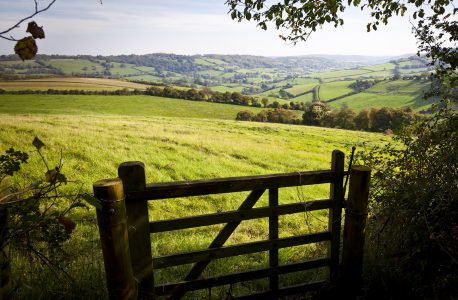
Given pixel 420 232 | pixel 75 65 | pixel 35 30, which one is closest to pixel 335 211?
pixel 420 232

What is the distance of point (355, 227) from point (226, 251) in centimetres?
164

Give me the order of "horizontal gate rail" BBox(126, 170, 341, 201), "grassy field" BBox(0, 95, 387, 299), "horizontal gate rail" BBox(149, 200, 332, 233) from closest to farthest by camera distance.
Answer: "horizontal gate rail" BBox(126, 170, 341, 201), "horizontal gate rail" BBox(149, 200, 332, 233), "grassy field" BBox(0, 95, 387, 299)

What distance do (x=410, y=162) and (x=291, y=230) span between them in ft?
13.3

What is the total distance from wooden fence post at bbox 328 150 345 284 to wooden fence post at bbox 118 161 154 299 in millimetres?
2320

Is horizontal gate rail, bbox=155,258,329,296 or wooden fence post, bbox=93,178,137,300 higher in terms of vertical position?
wooden fence post, bbox=93,178,137,300

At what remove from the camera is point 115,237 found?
2979 mm

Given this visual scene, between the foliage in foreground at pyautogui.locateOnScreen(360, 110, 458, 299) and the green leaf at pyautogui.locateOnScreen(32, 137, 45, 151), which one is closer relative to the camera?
the green leaf at pyautogui.locateOnScreen(32, 137, 45, 151)

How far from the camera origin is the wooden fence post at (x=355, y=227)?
3.84 metres

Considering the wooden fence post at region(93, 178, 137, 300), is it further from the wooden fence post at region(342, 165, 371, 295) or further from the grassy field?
the wooden fence post at region(342, 165, 371, 295)

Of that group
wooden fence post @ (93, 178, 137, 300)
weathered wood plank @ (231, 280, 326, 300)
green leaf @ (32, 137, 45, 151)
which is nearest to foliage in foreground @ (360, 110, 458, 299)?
weathered wood plank @ (231, 280, 326, 300)

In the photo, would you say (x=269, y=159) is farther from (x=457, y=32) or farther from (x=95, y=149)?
(x=457, y=32)

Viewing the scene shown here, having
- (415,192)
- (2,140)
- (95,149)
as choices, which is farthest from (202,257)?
(2,140)

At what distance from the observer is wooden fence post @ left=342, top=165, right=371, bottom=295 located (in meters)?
3.84

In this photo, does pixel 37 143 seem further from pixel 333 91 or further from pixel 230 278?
pixel 333 91
